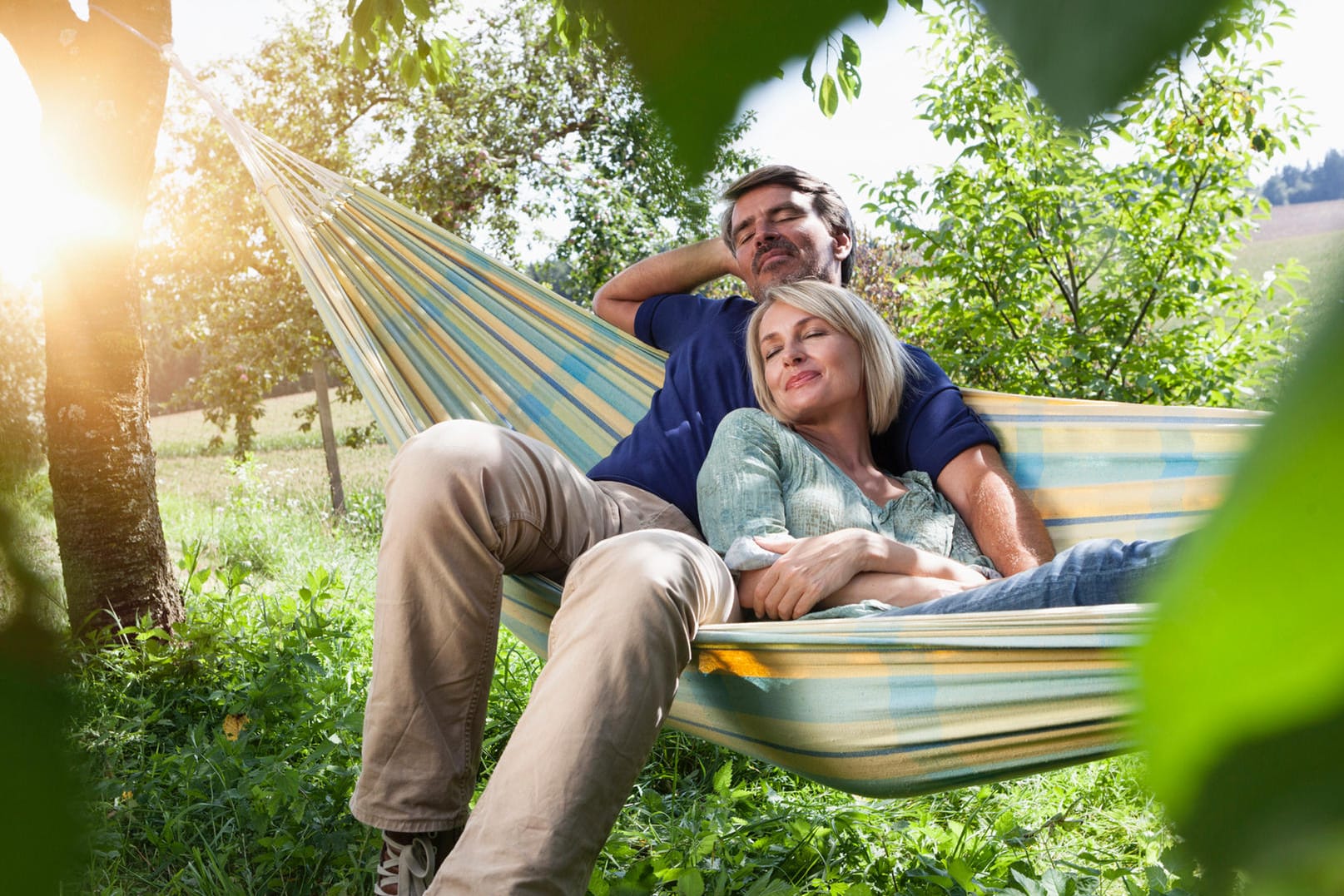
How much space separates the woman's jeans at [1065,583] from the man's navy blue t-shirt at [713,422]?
1.89 feet

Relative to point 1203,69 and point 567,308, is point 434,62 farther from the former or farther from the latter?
point 1203,69

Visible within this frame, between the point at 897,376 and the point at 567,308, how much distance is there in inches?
31.6

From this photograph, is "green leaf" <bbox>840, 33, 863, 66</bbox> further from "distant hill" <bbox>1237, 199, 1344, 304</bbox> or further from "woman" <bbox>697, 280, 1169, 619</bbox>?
"woman" <bbox>697, 280, 1169, 619</bbox>

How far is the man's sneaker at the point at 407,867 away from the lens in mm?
1456

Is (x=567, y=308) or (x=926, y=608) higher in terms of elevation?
(x=567, y=308)

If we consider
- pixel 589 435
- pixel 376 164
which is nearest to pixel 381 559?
pixel 589 435

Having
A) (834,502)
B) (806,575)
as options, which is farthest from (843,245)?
(806,575)

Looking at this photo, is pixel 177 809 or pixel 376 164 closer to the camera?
pixel 177 809

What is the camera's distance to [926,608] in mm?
1488

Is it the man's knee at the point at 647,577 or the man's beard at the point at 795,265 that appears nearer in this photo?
A: the man's knee at the point at 647,577

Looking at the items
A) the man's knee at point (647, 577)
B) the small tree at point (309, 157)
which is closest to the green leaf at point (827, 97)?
the man's knee at point (647, 577)

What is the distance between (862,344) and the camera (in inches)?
81.9

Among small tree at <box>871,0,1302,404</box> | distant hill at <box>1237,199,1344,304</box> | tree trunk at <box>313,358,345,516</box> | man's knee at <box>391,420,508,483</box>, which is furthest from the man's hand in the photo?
tree trunk at <box>313,358,345,516</box>

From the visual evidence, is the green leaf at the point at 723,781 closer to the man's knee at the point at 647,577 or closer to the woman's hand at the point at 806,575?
the woman's hand at the point at 806,575
